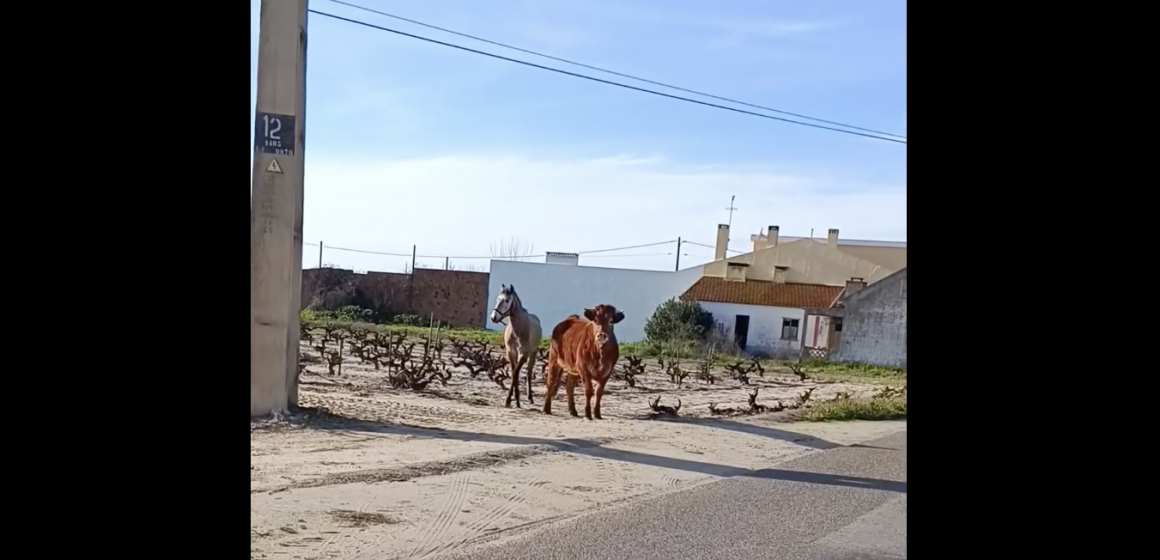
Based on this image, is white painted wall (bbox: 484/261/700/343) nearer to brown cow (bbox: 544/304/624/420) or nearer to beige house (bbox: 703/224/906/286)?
beige house (bbox: 703/224/906/286)

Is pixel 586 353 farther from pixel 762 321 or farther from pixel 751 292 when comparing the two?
pixel 762 321

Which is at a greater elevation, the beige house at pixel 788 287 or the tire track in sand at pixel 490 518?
the beige house at pixel 788 287

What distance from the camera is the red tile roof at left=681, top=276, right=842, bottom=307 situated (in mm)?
20109

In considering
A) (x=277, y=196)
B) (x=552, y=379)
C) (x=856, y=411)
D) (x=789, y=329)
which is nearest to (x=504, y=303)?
(x=552, y=379)

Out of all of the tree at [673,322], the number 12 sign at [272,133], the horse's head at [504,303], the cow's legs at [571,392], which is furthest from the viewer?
the tree at [673,322]

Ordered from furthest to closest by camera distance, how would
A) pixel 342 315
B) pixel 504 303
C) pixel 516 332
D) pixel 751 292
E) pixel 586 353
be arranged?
pixel 751 292 < pixel 342 315 < pixel 516 332 < pixel 504 303 < pixel 586 353

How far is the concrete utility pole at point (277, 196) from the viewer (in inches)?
355

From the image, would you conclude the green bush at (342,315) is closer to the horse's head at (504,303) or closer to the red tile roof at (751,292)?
the horse's head at (504,303)

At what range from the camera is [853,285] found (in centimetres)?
2084

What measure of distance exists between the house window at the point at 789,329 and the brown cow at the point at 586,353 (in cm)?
918

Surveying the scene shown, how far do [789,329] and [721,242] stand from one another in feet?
7.25

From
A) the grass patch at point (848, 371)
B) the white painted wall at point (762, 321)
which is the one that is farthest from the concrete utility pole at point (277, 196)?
the grass patch at point (848, 371)
